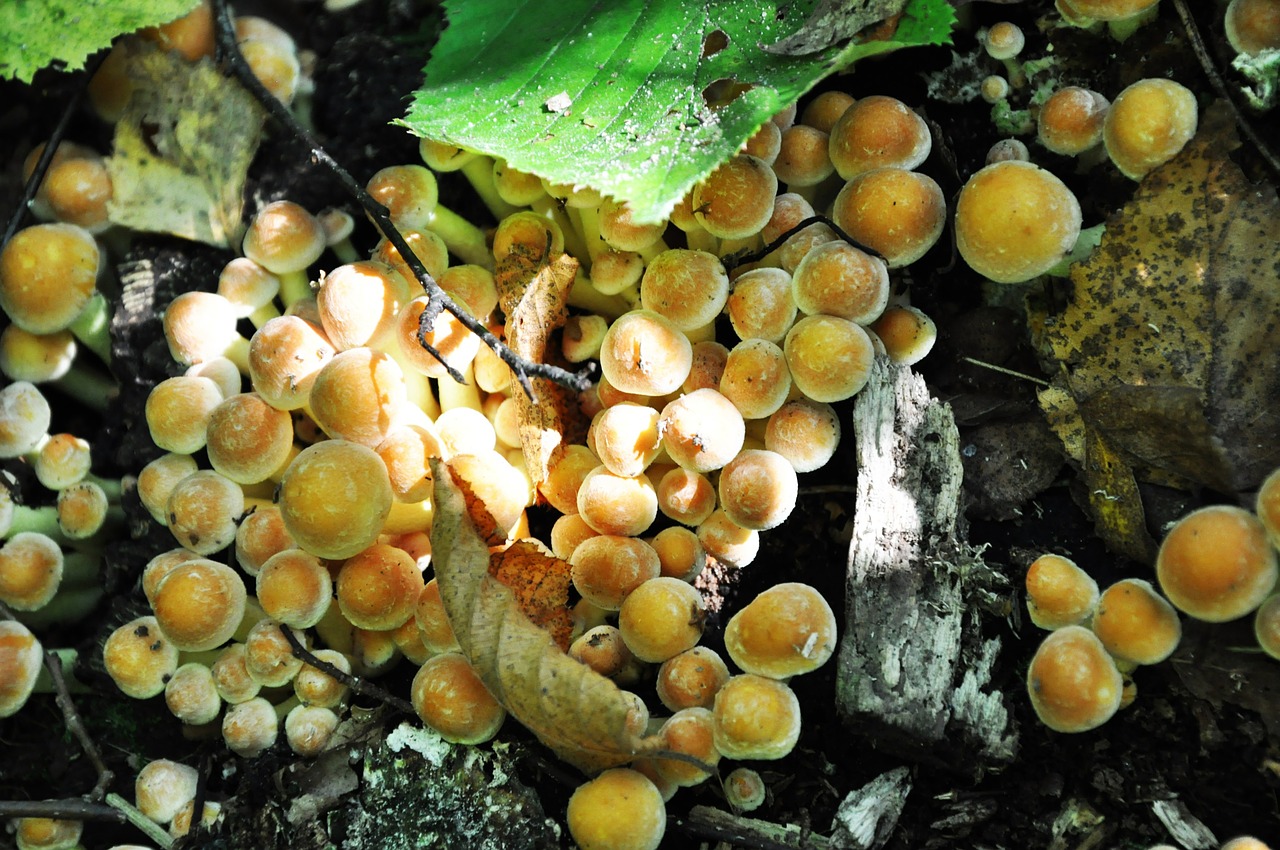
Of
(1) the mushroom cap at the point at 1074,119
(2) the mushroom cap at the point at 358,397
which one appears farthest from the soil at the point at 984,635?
(2) the mushroom cap at the point at 358,397

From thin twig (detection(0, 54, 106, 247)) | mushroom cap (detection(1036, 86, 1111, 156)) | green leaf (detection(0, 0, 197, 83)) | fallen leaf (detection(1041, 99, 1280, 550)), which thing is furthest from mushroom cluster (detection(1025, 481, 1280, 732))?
thin twig (detection(0, 54, 106, 247))

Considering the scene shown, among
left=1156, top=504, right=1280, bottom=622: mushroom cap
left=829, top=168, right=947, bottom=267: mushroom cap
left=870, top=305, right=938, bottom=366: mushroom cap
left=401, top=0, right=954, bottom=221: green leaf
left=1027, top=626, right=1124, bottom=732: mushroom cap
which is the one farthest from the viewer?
left=870, top=305, right=938, bottom=366: mushroom cap

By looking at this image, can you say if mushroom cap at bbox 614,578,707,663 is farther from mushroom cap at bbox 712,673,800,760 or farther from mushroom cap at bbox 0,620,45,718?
mushroom cap at bbox 0,620,45,718

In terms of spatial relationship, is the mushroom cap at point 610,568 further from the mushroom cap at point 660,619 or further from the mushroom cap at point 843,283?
the mushroom cap at point 843,283

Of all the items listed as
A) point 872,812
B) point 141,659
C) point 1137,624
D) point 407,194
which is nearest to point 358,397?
point 407,194

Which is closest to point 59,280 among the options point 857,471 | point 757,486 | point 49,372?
point 49,372
